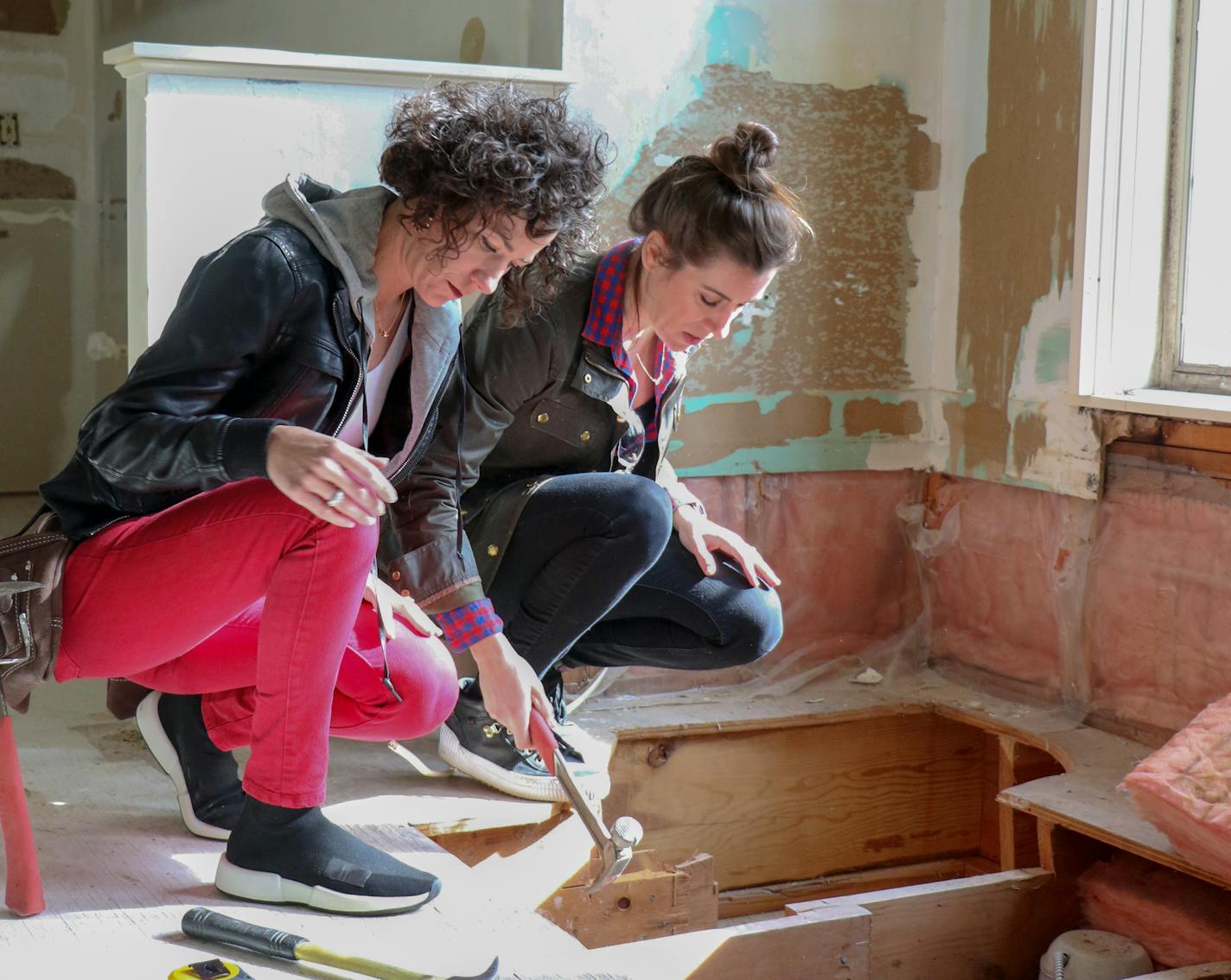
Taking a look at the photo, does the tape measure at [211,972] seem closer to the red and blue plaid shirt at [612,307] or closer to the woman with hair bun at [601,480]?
the woman with hair bun at [601,480]

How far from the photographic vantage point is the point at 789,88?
2.90m

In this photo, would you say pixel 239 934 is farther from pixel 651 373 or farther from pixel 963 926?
pixel 963 926

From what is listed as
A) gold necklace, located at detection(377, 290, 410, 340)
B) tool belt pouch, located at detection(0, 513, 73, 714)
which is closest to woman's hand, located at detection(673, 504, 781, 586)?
gold necklace, located at detection(377, 290, 410, 340)

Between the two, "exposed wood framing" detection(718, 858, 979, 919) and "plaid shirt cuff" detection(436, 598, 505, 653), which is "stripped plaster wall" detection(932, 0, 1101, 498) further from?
"plaid shirt cuff" detection(436, 598, 505, 653)

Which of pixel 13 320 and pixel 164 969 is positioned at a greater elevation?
pixel 13 320

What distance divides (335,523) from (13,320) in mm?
2944

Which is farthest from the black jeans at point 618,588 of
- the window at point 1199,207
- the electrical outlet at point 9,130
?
the electrical outlet at point 9,130

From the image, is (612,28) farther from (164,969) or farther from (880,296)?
(164,969)

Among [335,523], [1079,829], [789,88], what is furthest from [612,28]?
[1079,829]

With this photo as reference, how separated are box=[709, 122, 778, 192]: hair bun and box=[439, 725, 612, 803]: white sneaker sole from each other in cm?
102

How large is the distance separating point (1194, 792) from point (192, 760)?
1542 millimetres

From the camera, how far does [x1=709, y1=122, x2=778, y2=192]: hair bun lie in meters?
2.03

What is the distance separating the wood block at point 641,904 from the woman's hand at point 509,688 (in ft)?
2.11

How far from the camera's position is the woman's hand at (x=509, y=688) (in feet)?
5.61
